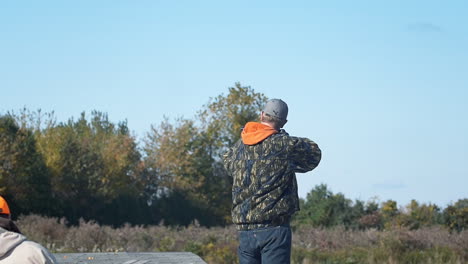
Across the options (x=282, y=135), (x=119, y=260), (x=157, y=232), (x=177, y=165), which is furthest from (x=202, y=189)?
(x=282, y=135)

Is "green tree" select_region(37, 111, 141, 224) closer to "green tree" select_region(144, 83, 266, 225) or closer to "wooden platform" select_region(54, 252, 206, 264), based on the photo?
"green tree" select_region(144, 83, 266, 225)

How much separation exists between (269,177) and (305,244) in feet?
45.6

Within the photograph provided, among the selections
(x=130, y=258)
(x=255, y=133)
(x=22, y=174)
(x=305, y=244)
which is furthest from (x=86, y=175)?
(x=255, y=133)

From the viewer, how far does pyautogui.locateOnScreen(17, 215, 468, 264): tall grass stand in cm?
1647

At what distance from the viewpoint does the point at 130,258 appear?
9781 millimetres

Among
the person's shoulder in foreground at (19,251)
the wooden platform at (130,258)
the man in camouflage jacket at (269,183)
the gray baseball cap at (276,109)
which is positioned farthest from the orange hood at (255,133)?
the wooden platform at (130,258)

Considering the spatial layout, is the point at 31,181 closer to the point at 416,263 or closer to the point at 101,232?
the point at 101,232

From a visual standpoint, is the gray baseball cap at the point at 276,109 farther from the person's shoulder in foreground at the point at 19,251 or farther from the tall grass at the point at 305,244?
the tall grass at the point at 305,244

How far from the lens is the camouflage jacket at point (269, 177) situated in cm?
580

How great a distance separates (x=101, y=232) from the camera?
17922 millimetres

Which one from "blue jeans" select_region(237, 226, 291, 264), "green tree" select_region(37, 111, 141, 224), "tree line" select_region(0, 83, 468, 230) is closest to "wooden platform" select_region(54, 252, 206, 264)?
"blue jeans" select_region(237, 226, 291, 264)

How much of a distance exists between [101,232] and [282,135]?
12660mm

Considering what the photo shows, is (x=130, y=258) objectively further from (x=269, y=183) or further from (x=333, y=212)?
(x=333, y=212)

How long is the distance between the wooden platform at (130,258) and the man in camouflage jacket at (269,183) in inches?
144
